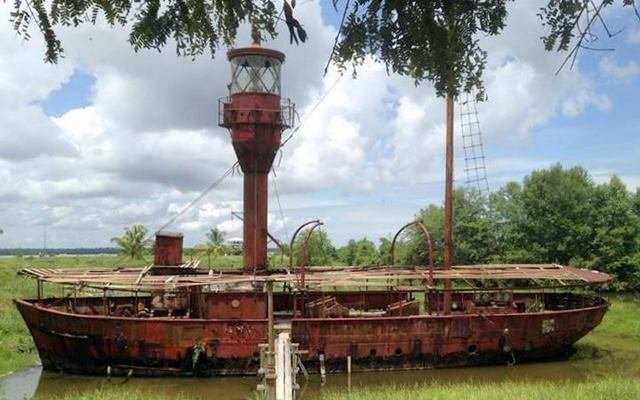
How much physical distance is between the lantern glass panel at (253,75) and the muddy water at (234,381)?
909 centimetres

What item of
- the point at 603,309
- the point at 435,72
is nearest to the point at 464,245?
the point at 603,309

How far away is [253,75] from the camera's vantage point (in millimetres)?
20906

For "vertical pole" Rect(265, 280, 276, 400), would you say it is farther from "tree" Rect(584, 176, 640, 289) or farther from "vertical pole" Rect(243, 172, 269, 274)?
"tree" Rect(584, 176, 640, 289)

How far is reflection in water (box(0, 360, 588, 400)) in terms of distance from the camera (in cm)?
1484

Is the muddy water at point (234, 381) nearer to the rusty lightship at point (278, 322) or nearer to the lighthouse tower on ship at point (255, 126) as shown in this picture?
the rusty lightship at point (278, 322)

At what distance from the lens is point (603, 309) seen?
18.6m

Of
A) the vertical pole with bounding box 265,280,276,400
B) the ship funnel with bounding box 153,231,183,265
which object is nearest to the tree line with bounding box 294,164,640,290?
the ship funnel with bounding box 153,231,183,265

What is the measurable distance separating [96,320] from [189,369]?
253 cm

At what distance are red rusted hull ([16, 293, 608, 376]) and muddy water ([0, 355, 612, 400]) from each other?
0.29 meters

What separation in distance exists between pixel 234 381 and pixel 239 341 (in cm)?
94

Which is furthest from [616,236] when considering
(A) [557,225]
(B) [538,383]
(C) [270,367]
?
(C) [270,367]

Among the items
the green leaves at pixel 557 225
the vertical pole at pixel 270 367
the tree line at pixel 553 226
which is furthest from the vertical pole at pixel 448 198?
the green leaves at pixel 557 225

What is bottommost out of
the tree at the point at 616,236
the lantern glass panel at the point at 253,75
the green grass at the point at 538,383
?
the green grass at the point at 538,383

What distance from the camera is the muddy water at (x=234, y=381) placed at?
1484 centimetres
